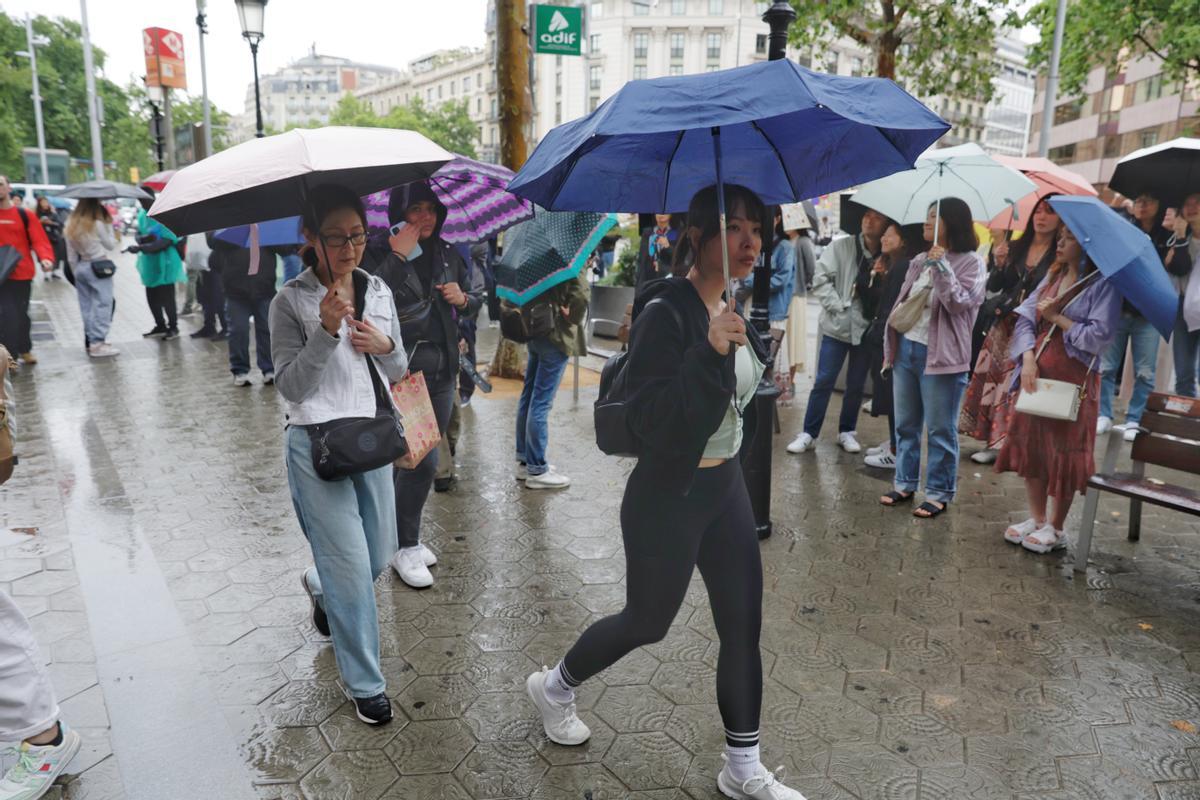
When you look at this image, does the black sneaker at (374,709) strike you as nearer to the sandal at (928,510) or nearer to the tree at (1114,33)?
the sandal at (928,510)

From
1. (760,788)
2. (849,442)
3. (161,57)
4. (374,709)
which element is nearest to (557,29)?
(849,442)

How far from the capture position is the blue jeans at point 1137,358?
24.3ft

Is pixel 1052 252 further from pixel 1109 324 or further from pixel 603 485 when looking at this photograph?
pixel 603 485

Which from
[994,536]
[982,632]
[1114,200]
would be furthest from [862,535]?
[1114,200]

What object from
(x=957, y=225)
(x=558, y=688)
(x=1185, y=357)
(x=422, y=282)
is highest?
(x=957, y=225)

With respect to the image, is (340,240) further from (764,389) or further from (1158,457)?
(1158,457)

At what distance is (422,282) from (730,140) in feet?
6.50

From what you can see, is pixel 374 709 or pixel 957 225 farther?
pixel 957 225

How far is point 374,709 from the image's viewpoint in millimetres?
3150

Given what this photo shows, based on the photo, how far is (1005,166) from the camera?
580 cm

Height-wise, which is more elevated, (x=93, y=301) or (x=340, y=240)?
(x=340, y=240)

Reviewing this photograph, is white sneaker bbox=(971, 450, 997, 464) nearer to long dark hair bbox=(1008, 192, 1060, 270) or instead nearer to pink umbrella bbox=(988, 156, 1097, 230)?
long dark hair bbox=(1008, 192, 1060, 270)

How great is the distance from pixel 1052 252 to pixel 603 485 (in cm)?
365

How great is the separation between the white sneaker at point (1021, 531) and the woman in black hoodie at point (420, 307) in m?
3.50
